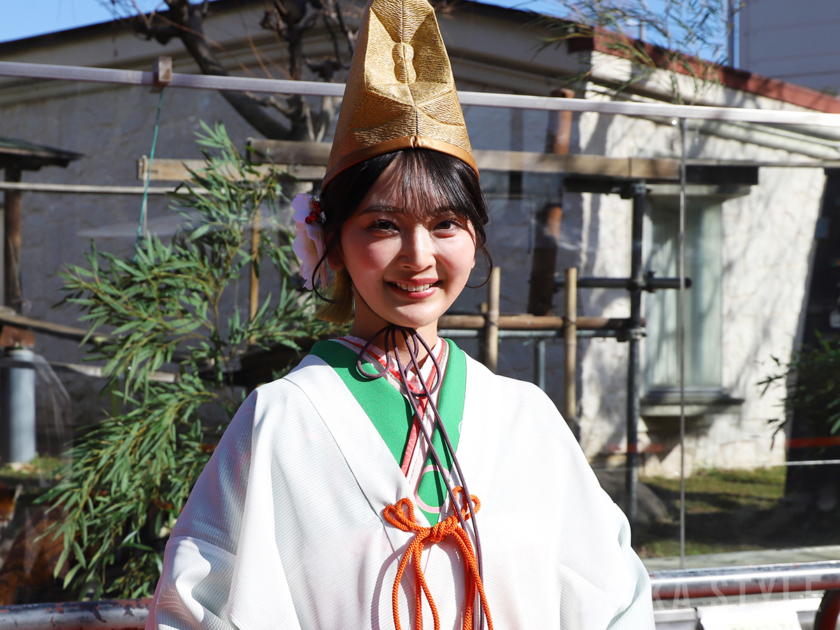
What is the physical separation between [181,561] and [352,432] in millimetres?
265

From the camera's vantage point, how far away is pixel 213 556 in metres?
0.94

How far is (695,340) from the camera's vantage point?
2.98 m

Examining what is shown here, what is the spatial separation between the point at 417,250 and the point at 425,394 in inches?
8.1

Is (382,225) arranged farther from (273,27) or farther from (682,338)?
(273,27)

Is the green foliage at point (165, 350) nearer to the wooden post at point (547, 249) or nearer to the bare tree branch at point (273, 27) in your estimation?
the wooden post at point (547, 249)

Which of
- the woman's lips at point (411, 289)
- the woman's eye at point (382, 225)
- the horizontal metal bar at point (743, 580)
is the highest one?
the woman's eye at point (382, 225)

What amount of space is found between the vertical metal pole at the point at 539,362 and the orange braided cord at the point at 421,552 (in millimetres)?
1917

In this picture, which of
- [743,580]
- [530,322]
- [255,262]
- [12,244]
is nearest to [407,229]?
[743,580]

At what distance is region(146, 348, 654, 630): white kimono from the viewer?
0.93 metres

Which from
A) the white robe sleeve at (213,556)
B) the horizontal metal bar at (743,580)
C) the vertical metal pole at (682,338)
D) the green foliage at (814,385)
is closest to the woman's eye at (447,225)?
the white robe sleeve at (213,556)

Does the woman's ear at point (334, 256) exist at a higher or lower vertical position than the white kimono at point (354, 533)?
higher

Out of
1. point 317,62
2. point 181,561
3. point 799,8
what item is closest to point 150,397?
point 181,561

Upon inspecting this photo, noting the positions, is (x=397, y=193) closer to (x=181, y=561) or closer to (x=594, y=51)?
(x=181, y=561)

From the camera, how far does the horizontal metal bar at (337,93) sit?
8.05ft
